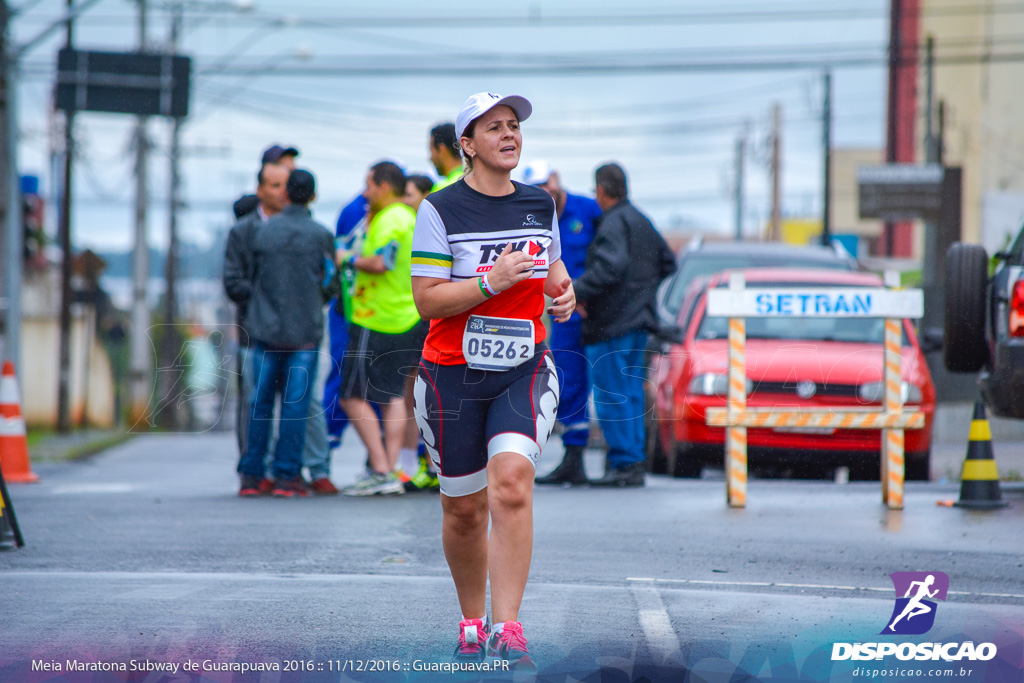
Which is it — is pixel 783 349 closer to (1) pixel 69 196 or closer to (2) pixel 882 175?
(1) pixel 69 196

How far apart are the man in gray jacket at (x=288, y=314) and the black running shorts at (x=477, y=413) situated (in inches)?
168

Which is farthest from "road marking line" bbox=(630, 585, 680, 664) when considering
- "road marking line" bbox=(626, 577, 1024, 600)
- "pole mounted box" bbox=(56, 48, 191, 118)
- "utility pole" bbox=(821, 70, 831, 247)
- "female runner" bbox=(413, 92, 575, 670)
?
"utility pole" bbox=(821, 70, 831, 247)

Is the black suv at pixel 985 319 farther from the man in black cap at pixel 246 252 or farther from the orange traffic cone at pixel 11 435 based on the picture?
the orange traffic cone at pixel 11 435

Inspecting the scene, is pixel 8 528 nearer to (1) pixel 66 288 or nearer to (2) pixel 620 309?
(2) pixel 620 309

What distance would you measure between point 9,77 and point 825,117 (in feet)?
86.9

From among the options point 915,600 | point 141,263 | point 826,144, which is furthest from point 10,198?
point 826,144

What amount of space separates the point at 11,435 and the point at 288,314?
129 inches

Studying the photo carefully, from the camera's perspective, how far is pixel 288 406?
856 centimetres

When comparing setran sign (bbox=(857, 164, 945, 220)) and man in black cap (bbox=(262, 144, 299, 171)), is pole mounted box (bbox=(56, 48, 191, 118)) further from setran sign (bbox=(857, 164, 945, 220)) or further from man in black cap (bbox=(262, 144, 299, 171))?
setran sign (bbox=(857, 164, 945, 220))

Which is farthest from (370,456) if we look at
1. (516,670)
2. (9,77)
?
(9,77)

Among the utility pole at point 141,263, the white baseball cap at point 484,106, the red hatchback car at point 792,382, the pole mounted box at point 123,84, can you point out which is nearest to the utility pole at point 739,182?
the utility pole at point 141,263

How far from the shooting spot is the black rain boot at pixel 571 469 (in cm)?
923


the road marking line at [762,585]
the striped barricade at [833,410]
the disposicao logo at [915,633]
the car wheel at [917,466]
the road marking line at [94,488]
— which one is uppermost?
the striped barricade at [833,410]

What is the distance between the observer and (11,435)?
1045cm
